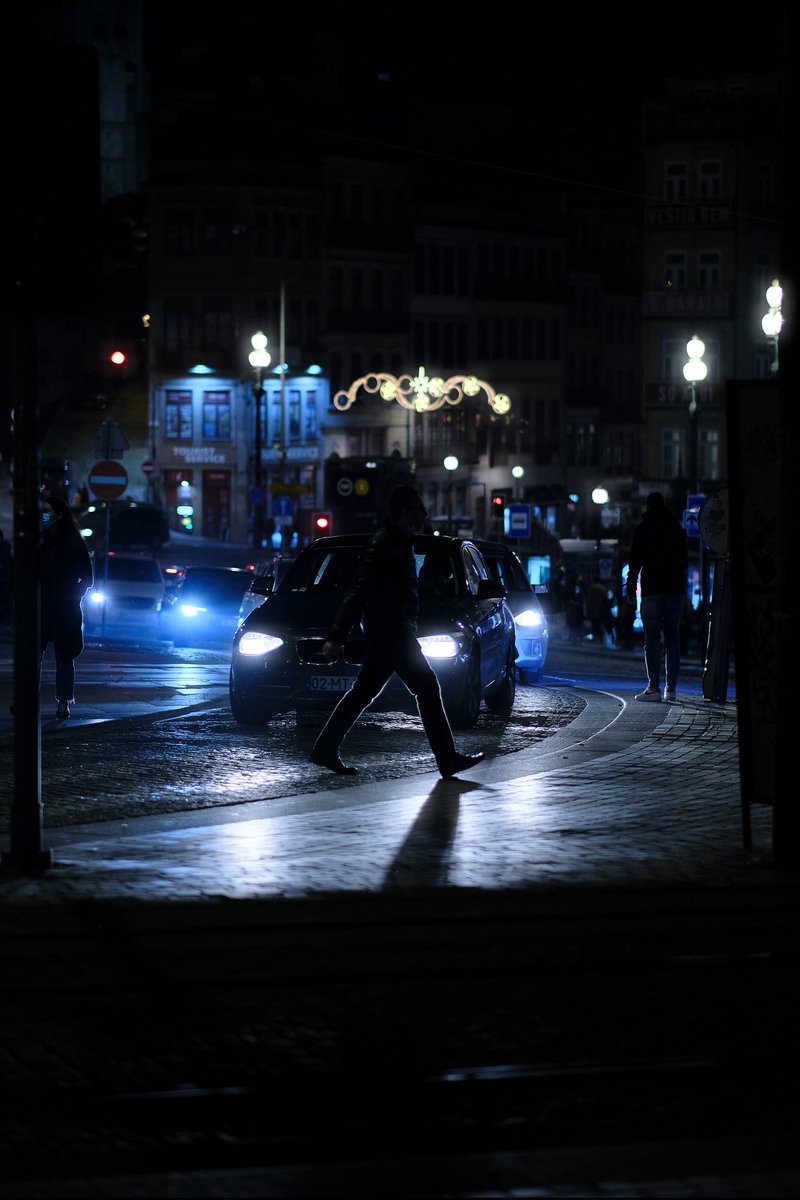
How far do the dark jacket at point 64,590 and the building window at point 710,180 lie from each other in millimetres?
73772

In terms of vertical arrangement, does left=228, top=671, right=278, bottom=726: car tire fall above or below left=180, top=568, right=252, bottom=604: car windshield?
below

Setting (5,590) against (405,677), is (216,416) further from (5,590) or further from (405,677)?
(405,677)

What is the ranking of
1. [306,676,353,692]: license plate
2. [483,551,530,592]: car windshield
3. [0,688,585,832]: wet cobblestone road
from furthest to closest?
1. [483,551,530,592]: car windshield
2. [306,676,353,692]: license plate
3. [0,688,585,832]: wet cobblestone road

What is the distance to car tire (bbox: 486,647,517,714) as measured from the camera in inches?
673

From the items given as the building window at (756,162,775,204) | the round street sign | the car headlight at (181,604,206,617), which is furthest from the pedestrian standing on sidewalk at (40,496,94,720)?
the building window at (756,162,775,204)

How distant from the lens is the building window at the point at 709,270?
287 feet

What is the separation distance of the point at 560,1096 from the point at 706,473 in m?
83.5

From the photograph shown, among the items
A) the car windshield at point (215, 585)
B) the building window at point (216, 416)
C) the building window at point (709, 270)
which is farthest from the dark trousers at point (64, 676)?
the building window at point (709, 270)

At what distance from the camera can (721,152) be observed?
86.1 meters

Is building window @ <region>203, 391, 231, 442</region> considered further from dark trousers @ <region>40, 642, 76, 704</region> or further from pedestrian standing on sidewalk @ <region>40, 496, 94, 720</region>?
dark trousers @ <region>40, 642, 76, 704</region>

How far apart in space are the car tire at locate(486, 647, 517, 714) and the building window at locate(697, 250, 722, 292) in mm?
72731

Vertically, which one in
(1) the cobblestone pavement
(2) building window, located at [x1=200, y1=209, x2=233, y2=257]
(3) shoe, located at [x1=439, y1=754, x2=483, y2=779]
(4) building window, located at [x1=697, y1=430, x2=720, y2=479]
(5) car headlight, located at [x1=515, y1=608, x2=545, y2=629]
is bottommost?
(1) the cobblestone pavement

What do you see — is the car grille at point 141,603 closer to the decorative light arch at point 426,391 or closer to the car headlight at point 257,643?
the decorative light arch at point 426,391

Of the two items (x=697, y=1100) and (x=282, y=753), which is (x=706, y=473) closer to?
(x=282, y=753)
